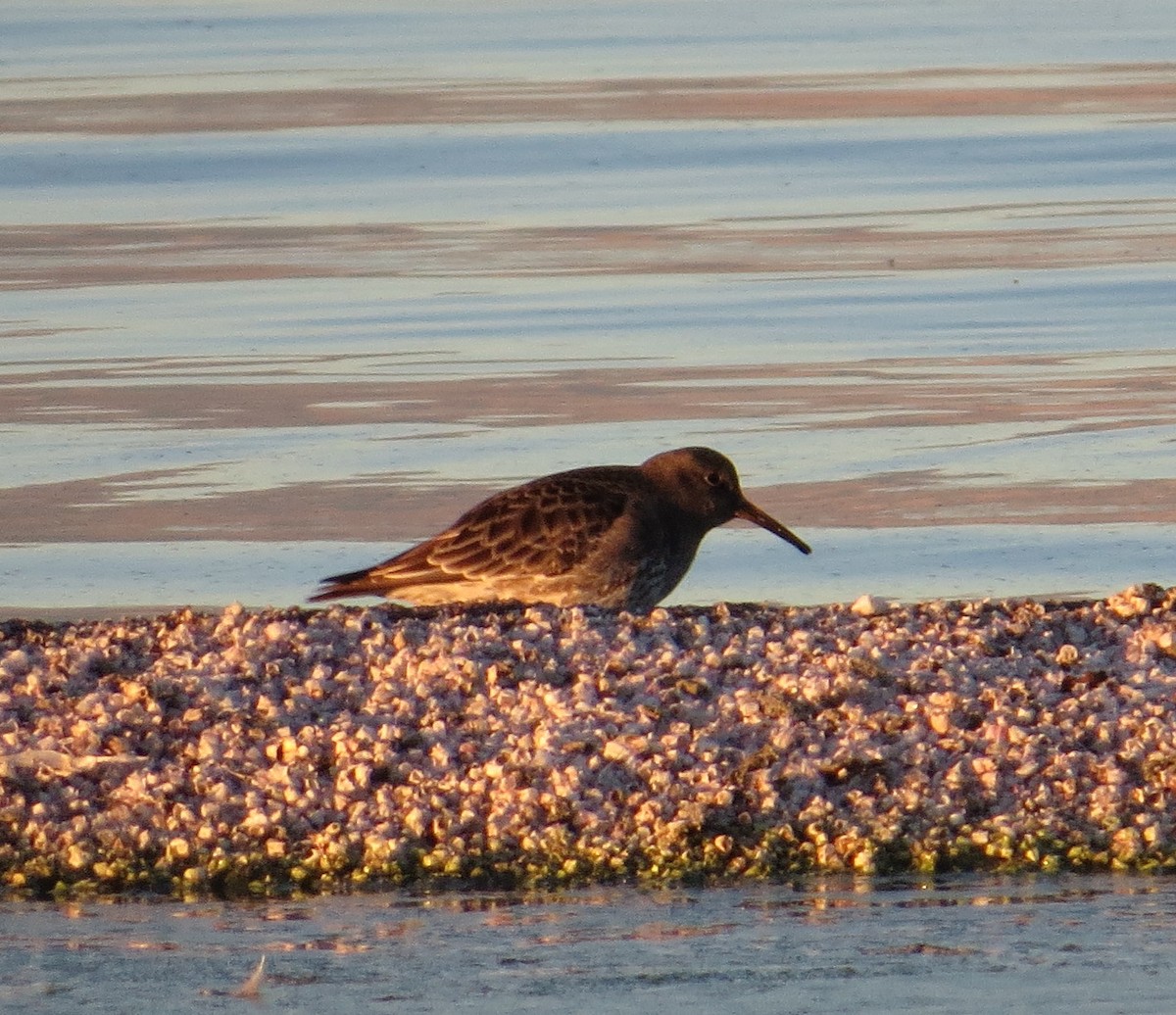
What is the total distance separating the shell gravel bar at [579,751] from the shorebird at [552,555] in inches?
46.1

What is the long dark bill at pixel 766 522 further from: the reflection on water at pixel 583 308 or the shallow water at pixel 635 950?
the shallow water at pixel 635 950

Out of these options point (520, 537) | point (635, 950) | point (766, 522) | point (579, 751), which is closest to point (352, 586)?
point (520, 537)

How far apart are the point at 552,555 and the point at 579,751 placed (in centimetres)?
242

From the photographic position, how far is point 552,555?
11016 millimetres

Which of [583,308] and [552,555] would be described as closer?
[552,555]

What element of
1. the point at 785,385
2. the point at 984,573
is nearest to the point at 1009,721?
the point at 984,573

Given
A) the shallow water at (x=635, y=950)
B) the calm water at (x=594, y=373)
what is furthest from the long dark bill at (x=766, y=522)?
the shallow water at (x=635, y=950)

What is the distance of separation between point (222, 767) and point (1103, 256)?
12.5 meters

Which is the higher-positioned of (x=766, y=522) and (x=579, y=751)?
(x=766, y=522)

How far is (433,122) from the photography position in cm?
2584

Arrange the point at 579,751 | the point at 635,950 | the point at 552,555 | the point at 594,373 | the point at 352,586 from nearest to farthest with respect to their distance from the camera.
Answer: the point at 635,950
the point at 579,751
the point at 552,555
the point at 352,586
the point at 594,373

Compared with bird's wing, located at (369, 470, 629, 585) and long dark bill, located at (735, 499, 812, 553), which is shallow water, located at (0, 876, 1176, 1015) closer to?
bird's wing, located at (369, 470, 629, 585)

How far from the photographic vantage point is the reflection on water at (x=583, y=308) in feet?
44.7

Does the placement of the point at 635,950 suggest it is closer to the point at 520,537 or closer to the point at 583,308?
the point at 520,537
